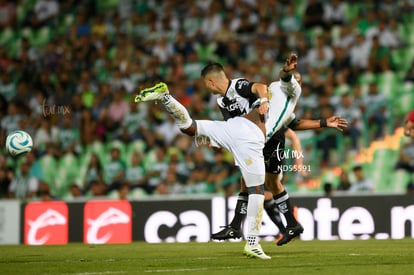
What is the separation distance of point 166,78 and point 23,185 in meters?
4.08

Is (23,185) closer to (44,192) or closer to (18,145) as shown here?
(44,192)

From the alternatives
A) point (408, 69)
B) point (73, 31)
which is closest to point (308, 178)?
point (408, 69)

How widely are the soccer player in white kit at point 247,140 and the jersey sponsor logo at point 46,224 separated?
6439 mm

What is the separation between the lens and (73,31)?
77.9 feet

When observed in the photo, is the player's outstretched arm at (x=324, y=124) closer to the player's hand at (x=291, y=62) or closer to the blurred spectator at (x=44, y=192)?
the player's hand at (x=291, y=62)

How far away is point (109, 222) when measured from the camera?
16.8 m

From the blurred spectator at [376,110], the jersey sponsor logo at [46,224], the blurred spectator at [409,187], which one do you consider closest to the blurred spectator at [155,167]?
the jersey sponsor logo at [46,224]

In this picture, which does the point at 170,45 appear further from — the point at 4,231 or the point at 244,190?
the point at 244,190

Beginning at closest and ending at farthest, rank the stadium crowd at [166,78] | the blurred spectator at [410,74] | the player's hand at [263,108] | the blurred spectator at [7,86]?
the player's hand at [263,108]
the stadium crowd at [166,78]
the blurred spectator at [410,74]
the blurred spectator at [7,86]

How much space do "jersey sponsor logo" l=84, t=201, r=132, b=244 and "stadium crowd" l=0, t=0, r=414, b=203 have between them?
1469 mm

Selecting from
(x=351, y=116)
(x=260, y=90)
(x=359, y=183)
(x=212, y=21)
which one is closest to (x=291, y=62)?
(x=260, y=90)

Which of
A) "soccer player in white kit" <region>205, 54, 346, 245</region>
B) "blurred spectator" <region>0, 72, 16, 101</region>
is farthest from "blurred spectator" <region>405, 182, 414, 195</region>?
"blurred spectator" <region>0, 72, 16, 101</region>

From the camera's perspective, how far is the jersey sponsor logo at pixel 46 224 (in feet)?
55.6

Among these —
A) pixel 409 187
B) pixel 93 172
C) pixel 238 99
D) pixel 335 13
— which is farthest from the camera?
pixel 335 13
